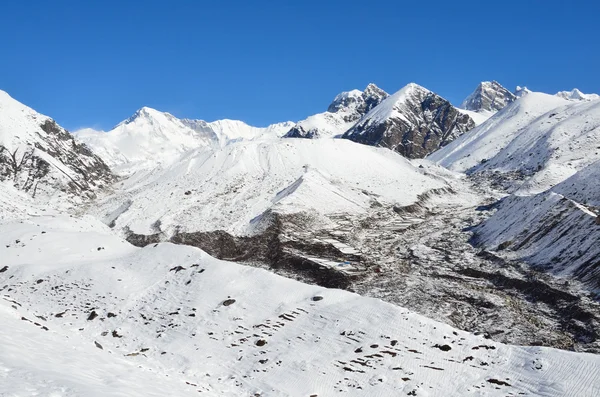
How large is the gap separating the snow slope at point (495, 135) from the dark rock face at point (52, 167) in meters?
76.1

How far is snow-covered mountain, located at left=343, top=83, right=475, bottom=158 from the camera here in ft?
550

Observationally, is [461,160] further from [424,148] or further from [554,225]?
[554,225]

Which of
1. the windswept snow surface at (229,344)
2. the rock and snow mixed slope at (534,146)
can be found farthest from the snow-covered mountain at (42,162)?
the rock and snow mixed slope at (534,146)

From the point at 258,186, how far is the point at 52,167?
43.6 m

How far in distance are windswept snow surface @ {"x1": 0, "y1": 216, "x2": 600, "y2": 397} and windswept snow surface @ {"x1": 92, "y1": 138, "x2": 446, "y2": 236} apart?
24.8m

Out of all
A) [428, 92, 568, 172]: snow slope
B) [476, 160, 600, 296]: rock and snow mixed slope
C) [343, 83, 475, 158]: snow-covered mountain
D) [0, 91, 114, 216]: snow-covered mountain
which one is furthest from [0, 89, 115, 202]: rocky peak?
[343, 83, 475, 158]: snow-covered mountain

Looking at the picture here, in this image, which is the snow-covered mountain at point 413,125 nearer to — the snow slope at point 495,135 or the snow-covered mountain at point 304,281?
the snow slope at point 495,135

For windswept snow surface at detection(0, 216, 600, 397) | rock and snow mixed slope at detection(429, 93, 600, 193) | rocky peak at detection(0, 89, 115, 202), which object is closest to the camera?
windswept snow surface at detection(0, 216, 600, 397)

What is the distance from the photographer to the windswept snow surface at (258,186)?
184 ft

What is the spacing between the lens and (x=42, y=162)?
86.8m

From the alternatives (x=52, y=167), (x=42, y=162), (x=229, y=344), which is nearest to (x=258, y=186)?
(x=52, y=167)

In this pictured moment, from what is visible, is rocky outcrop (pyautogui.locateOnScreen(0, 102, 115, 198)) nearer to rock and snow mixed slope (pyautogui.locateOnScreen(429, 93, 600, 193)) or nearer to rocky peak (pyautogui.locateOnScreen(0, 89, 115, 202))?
rocky peak (pyautogui.locateOnScreen(0, 89, 115, 202))

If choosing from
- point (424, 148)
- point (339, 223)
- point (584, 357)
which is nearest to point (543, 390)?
point (584, 357)

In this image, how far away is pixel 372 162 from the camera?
80875 mm
